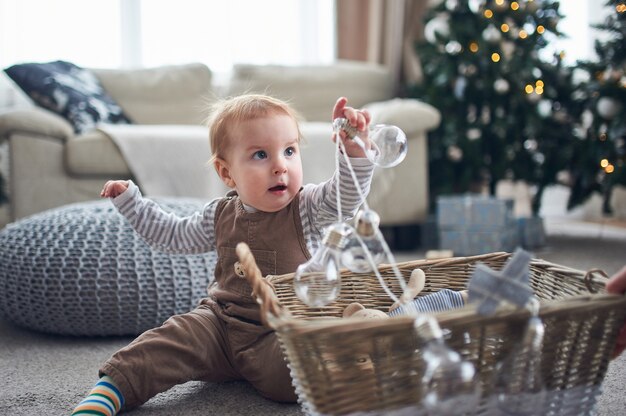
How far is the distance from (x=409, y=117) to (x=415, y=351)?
6.62 feet

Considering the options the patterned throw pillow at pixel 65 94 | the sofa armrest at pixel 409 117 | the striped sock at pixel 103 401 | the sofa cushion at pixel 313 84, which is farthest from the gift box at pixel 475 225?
the striped sock at pixel 103 401

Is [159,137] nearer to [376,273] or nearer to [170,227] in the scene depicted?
[170,227]

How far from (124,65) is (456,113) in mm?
1866

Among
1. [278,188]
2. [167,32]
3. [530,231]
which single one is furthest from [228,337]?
[167,32]

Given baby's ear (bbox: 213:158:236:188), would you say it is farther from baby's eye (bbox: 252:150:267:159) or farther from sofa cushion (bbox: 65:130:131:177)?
sofa cushion (bbox: 65:130:131:177)

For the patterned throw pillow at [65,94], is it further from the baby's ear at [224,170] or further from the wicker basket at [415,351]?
the wicker basket at [415,351]

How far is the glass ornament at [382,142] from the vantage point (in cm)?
108

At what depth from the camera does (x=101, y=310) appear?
5.08 ft

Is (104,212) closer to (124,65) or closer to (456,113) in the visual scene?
(456,113)

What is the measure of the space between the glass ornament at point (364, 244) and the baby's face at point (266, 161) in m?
0.29

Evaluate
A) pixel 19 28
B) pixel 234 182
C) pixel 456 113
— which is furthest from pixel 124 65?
pixel 234 182

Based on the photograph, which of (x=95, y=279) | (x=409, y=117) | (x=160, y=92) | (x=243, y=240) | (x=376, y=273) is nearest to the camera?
(x=376, y=273)

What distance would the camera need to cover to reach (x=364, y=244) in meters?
0.91

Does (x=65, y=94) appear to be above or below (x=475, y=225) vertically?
above
